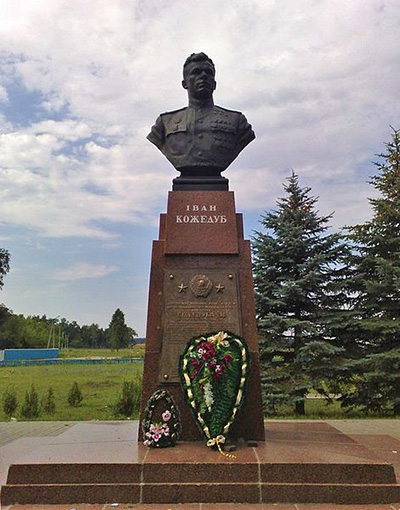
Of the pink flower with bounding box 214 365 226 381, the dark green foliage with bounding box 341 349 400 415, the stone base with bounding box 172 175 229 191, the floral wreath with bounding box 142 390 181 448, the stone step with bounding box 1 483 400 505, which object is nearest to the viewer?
the stone step with bounding box 1 483 400 505

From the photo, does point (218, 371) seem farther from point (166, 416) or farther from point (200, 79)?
point (200, 79)

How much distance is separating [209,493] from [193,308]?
181 cm

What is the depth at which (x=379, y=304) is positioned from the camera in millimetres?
11055

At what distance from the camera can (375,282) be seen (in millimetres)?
10742

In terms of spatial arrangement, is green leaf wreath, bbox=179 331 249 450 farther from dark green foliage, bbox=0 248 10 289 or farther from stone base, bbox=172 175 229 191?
dark green foliage, bbox=0 248 10 289

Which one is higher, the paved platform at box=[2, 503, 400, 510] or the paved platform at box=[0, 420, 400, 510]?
the paved platform at box=[0, 420, 400, 510]

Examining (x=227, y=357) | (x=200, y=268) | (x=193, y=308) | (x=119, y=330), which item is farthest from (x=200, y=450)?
(x=119, y=330)

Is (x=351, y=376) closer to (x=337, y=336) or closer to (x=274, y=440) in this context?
(x=337, y=336)

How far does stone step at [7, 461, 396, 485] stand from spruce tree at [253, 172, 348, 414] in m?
7.00

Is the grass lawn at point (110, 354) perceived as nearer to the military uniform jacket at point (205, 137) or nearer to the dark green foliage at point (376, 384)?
the dark green foliage at point (376, 384)

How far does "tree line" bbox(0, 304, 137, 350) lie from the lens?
4888 cm

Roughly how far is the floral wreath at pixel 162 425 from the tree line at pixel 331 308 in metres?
6.59

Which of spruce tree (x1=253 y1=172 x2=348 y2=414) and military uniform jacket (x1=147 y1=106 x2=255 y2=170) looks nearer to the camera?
military uniform jacket (x1=147 y1=106 x2=255 y2=170)

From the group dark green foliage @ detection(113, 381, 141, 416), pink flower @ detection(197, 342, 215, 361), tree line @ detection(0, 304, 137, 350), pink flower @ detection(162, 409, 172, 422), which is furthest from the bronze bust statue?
tree line @ detection(0, 304, 137, 350)
